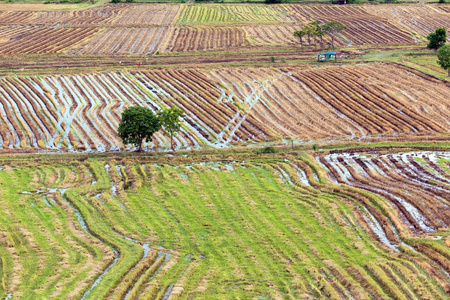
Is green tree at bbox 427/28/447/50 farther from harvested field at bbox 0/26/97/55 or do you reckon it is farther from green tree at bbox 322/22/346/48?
harvested field at bbox 0/26/97/55

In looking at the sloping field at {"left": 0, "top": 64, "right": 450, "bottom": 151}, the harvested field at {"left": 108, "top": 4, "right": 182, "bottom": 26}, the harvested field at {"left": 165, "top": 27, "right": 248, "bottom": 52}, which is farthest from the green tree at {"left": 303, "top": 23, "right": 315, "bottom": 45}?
the harvested field at {"left": 108, "top": 4, "right": 182, "bottom": 26}

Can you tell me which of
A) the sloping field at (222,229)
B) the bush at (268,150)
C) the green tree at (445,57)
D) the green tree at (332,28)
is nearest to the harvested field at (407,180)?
the sloping field at (222,229)

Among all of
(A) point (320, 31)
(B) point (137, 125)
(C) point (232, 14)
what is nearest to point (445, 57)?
(A) point (320, 31)

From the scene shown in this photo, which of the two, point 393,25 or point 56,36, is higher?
point 393,25

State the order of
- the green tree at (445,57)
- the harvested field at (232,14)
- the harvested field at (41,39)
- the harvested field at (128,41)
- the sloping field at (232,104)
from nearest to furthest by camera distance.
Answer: the sloping field at (232,104)
the green tree at (445,57)
the harvested field at (41,39)
the harvested field at (128,41)
the harvested field at (232,14)

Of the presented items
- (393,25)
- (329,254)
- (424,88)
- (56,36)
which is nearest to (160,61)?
(56,36)

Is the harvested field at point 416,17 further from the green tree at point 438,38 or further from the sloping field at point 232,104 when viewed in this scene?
the sloping field at point 232,104

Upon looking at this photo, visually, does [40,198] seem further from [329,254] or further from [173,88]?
[173,88]
